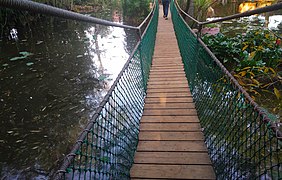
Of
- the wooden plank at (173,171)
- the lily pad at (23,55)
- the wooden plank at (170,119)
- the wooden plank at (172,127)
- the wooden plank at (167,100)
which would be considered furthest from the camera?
the lily pad at (23,55)

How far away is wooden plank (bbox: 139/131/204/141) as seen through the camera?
1793mm

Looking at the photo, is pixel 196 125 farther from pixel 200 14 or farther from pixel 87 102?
pixel 200 14

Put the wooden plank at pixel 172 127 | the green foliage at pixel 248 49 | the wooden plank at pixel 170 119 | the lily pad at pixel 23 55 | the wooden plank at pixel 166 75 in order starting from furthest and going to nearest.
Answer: the lily pad at pixel 23 55 → the green foliage at pixel 248 49 → the wooden plank at pixel 166 75 → the wooden plank at pixel 170 119 → the wooden plank at pixel 172 127

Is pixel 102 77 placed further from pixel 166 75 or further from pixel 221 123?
pixel 221 123

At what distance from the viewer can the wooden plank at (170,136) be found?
70.6 inches

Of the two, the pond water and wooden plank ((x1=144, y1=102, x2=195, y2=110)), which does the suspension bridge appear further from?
the pond water

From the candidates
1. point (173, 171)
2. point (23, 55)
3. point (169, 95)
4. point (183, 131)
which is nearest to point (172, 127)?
point (183, 131)

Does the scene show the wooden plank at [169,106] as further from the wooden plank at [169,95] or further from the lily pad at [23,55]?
the lily pad at [23,55]

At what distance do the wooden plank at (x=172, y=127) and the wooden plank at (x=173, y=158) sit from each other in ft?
0.95

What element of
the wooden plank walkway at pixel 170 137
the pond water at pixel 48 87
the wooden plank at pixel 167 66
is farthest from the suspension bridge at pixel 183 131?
the pond water at pixel 48 87

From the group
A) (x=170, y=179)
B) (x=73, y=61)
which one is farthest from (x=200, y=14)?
(x=170, y=179)

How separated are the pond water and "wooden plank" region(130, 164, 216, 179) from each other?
3.40ft

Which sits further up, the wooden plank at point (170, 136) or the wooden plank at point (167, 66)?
the wooden plank at point (167, 66)

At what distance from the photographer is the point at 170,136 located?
72.0 inches
